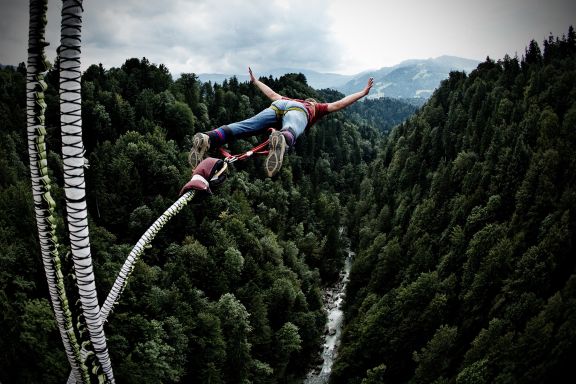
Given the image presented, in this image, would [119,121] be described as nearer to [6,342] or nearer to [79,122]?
[6,342]

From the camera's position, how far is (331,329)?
45562mm

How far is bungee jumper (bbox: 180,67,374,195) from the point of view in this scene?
6.37m

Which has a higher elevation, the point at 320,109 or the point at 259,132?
the point at 320,109

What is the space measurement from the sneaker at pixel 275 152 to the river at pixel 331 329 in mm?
35326

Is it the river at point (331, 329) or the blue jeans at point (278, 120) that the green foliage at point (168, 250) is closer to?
the river at point (331, 329)

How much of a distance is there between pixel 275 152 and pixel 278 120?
1.70 metres

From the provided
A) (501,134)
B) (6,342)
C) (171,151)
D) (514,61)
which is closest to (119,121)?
(171,151)

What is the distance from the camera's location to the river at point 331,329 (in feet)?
125

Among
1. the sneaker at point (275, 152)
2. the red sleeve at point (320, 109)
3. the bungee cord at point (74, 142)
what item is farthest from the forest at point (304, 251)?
the bungee cord at point (74, 142)

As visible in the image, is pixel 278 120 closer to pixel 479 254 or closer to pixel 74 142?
pixel 74 142

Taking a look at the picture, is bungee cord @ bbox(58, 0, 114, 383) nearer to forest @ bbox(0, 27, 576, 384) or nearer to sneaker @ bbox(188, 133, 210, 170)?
sneaker @ bbox(188, 133, 210, 170)

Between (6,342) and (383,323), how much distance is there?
31040 millimetres

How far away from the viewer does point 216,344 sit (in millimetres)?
30938

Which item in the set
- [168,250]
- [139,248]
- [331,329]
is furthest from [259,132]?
[331,329]
